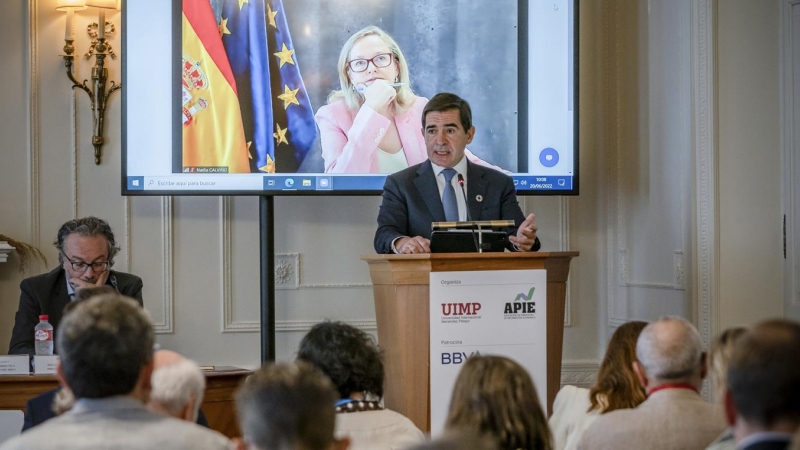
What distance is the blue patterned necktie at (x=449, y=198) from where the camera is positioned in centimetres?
479

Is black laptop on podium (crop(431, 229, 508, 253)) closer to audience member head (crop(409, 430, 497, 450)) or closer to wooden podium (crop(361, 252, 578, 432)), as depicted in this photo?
wooden podium (crop(361, 252, 578, 432))

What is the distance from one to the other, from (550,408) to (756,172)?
219 cm

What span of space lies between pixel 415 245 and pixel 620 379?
150cm

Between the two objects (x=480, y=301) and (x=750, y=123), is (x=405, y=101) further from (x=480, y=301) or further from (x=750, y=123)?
(x=480, y=301)

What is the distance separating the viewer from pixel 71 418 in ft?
6.10

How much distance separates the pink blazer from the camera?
5891mm

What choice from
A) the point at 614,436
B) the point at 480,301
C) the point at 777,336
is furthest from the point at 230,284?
the point at 777,336

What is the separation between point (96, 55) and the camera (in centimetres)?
588

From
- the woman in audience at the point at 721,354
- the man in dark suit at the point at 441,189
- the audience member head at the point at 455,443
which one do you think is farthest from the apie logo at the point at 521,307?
the audience member head at the point at 455,443

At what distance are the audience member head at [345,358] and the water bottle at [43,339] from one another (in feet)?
5.80

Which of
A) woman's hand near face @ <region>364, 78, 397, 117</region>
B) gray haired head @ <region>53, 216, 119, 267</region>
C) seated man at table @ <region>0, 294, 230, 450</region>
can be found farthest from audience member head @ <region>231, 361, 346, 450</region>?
woman's hand near face @ <region>364, 78, 397, 117</region>

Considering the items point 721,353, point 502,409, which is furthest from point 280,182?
point 502,409

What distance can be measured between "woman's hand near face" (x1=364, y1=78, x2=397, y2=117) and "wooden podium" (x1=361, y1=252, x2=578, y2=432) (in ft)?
6.63

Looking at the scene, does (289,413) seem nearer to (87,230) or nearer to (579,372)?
(87,230)
